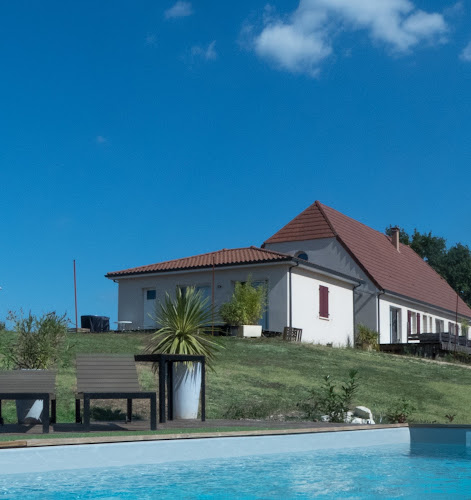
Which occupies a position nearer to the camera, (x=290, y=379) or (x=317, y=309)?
(x=290, y=379)

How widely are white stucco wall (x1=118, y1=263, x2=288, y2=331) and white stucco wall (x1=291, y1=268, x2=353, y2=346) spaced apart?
536 millimetres

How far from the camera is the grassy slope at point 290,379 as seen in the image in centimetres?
1317

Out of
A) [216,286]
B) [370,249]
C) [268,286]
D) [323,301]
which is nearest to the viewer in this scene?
[268,286]

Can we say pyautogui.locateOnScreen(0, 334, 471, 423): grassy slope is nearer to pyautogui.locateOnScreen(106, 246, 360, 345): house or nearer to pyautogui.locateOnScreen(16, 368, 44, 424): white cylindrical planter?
pyautogui.locateOnScreen(16, 368, 44, 424): white cylindrical planter

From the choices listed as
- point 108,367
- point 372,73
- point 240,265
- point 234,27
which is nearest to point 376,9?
point 234,27

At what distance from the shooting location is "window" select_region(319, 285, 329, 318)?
29.1m

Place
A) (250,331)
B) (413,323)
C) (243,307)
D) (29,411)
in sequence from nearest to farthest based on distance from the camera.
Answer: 1. (29,411)
2. (250,331)
3. (243,307)
4. (413,323)

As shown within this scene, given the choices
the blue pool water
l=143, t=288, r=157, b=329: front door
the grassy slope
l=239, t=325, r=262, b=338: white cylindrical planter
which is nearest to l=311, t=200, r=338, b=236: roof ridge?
l=143, t=288, r=157, b=329: front door

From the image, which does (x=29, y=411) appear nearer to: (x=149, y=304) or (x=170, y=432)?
(x=170, y=432)

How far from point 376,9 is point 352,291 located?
63.5 ft

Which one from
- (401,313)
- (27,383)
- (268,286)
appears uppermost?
(268,286)

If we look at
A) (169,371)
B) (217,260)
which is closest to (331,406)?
(169,371)

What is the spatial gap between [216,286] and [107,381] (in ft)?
64.2

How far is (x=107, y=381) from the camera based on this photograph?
912 cm
